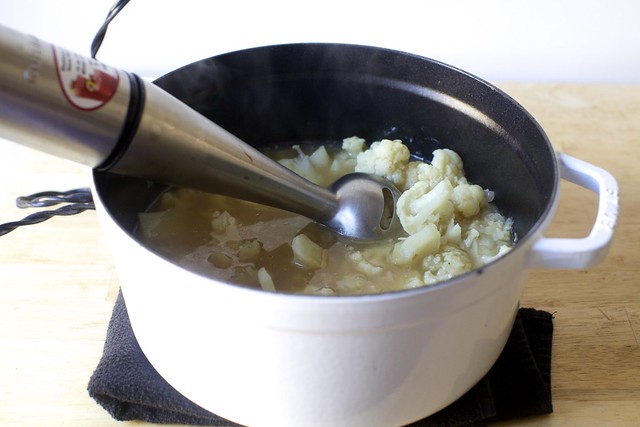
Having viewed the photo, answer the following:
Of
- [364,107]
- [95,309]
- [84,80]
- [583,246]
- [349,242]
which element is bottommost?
[95,309]

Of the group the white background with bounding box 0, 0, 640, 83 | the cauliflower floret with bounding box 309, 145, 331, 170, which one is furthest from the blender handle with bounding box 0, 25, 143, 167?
the white background with bounding box 0, 0, 640, 83

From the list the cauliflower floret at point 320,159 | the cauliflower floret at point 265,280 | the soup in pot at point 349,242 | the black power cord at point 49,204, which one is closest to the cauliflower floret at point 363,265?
the soup in pot at point 349,242

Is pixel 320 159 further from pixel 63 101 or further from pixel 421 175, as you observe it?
pixel 63 101

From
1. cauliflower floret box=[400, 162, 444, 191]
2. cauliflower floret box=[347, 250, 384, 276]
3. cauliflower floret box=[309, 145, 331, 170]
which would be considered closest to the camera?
cauliflower floret box=[347, 250, 384, 276]

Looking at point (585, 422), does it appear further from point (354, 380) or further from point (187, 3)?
point (187, 3)

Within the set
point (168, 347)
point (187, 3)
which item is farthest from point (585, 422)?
point (187, 3)

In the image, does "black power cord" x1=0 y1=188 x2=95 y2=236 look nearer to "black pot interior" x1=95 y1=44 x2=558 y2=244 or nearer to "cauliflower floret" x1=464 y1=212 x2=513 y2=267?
"black pot interior" x1=95 y1=44 x2=558 y2=244

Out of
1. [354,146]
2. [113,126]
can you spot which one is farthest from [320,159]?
[113,126]
